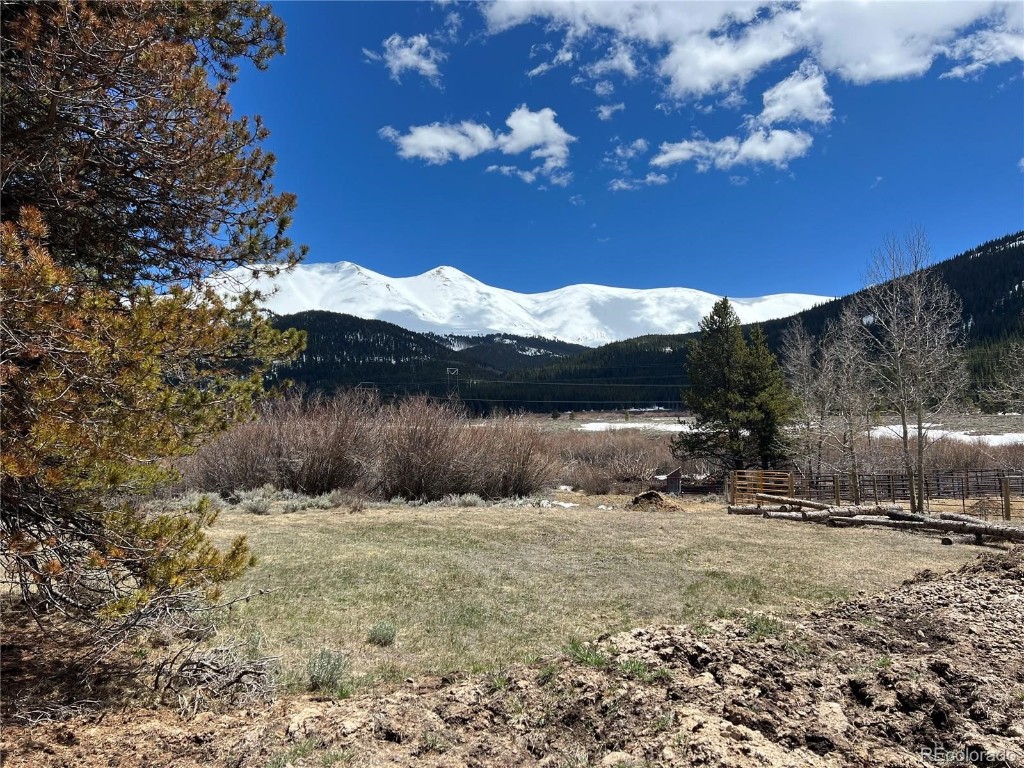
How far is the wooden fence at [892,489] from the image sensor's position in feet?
57.4

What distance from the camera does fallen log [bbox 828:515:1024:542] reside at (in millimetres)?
10891

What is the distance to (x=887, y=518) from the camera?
1390cm

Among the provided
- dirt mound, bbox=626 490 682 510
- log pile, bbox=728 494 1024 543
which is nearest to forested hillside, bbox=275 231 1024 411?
dirt mound, bbox=626 490 682 510

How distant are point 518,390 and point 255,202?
3843 inches

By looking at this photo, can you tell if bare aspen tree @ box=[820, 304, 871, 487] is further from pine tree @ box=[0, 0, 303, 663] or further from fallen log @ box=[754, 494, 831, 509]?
pine tree @ box=[0, 0, 303, 663]

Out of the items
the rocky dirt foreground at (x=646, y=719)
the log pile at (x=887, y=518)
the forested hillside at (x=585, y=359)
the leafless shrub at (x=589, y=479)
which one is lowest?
the leafless shrub at (x=589, y=479)

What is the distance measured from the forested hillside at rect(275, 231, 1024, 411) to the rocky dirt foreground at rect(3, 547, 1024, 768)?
79.1m

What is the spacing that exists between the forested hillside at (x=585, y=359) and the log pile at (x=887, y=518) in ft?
221

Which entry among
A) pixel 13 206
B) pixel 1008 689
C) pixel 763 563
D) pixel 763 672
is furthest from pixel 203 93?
pixel 763 563

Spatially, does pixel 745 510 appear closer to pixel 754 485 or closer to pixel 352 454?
pixel 754 485

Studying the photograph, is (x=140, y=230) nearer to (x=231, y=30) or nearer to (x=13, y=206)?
(x=13, y=206)

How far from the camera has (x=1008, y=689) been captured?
3248 millimetres

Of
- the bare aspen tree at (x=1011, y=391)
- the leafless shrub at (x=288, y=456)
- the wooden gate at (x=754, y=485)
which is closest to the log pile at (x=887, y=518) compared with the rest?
the wooden gate at (x=754, y=485)

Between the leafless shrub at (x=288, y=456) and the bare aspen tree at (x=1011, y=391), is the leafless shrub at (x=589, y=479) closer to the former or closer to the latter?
the leafless shrub at (x=288, y=456)
